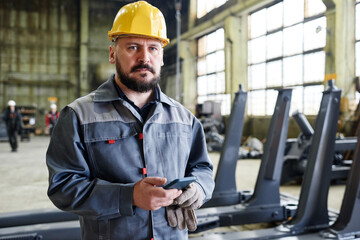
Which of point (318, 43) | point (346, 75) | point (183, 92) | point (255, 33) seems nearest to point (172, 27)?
point (183, 92)

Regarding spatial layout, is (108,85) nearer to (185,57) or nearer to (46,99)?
(185,57)

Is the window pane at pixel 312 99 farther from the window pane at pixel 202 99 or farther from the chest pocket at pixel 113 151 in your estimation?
the chest pocket at pixel 113 151

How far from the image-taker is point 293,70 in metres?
8.95

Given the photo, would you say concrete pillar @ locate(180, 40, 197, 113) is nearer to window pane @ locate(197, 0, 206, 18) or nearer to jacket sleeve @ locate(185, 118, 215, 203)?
window pane @ locate(197, 0, 206, 18)

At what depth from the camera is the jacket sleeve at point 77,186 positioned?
107cm

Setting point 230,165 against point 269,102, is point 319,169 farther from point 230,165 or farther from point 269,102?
point 269,102

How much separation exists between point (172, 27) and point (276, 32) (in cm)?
673

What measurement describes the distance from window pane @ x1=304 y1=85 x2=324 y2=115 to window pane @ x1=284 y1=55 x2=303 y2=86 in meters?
0.45

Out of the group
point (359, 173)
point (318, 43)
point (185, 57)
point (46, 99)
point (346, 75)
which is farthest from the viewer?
point (46, 99)

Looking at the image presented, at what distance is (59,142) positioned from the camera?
1.12 m

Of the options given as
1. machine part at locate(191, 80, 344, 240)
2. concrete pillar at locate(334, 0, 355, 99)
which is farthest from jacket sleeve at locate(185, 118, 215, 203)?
concrete pillar at locate(334, 0, 355, 99)

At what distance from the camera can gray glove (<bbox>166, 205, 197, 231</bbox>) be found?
1200 millimetres

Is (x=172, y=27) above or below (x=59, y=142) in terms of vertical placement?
above

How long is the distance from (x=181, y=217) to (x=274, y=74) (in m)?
9.04
